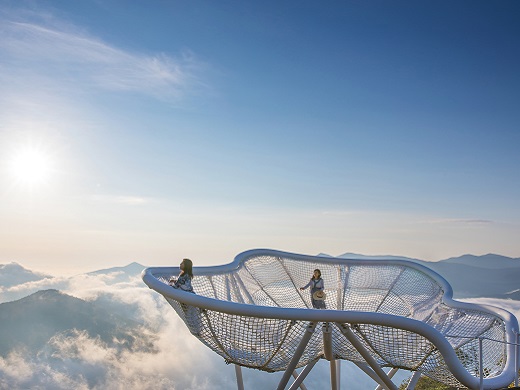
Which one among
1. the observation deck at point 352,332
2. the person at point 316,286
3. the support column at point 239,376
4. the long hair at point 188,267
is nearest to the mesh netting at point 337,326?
the observation deck at point 352,332

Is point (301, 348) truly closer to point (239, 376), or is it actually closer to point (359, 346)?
point (359, 346)

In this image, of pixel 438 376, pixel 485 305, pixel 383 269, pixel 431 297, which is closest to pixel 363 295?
pixel 383 269

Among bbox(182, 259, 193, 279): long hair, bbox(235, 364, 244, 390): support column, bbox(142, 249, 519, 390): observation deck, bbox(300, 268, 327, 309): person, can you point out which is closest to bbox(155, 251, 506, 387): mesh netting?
bbox(142, 249, 519, 390): observation deck

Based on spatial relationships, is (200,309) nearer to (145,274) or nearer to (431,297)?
(145,274)

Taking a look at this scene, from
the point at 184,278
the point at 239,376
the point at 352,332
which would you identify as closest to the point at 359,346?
the point at 352,332

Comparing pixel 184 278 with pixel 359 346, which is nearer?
pixel 359 346

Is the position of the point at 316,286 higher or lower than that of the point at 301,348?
higher

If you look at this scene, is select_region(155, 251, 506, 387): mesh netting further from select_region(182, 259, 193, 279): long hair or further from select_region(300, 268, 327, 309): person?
select_region(182, 259, 193, 279): long hair
